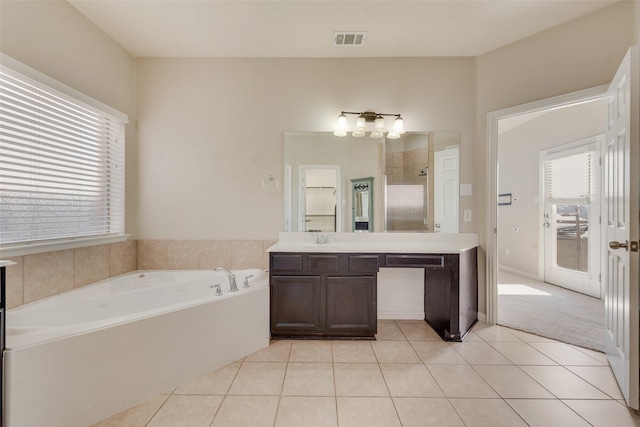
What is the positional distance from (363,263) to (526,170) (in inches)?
162

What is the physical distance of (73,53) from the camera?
226 centimetres

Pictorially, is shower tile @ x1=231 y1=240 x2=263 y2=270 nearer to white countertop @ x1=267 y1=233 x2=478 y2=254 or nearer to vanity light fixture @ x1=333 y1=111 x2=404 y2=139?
white countertop @ x1=267 y1=233 x2=478 y2=254

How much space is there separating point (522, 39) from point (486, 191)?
1.41 meters

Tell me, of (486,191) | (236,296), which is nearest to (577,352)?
(486,191)

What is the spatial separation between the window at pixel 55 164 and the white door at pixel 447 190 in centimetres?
310

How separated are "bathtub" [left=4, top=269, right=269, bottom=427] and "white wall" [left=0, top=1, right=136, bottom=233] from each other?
0.96 meters

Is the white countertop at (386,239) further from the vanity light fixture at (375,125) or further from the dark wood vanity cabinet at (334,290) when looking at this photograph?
the vanity light fixture at (375,125)

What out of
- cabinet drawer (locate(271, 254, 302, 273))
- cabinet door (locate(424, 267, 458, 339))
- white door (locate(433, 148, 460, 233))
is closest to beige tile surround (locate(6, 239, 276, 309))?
cabinet drawer (locate(271, 254, 302, 273))

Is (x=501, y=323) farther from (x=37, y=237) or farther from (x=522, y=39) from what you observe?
(x=37, y=237)

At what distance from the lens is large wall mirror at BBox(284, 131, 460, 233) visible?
299 cm

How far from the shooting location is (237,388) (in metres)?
1.83

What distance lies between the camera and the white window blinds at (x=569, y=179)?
3.99m

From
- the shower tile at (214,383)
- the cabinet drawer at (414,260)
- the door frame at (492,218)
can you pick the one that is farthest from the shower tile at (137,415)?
the door frame at (492,218)

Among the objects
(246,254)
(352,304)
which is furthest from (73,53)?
(352,304)
